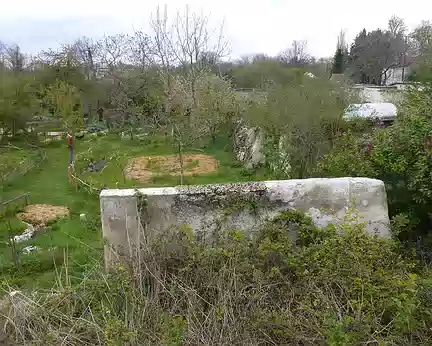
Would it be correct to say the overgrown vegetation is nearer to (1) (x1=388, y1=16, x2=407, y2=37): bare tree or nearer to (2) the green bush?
(2) the green bush

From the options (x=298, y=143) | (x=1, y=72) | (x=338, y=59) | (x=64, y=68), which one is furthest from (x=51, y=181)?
(x=338, y=59)

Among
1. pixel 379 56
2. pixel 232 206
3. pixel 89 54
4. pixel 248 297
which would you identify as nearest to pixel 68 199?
pixel 232 206

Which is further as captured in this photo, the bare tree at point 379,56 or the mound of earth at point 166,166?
the bare tree at point 379,56

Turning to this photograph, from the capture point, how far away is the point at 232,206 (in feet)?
16.9

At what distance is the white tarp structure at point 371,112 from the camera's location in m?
12.4

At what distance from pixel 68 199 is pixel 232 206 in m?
8.21

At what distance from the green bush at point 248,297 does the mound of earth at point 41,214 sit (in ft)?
17.9

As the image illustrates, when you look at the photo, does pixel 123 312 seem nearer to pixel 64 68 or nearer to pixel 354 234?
pixel 354 234

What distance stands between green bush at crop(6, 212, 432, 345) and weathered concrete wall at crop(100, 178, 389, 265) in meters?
0.23

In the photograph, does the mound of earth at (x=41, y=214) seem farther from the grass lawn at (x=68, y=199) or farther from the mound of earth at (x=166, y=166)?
the mound of earth at (x=166, y=166)

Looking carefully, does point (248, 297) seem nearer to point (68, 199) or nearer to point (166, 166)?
point (68, 199)

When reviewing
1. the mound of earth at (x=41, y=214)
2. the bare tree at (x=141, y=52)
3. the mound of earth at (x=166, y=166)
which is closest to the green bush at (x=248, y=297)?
the mound of earth at (x=41, y=214)

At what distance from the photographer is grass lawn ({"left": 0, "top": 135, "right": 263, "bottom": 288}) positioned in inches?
264

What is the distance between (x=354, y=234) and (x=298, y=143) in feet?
22.4
